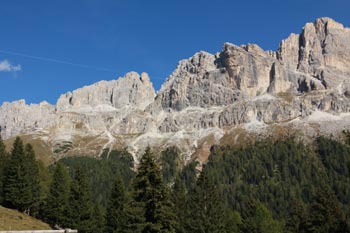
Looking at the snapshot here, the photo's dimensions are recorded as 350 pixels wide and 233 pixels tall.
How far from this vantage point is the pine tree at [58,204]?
71.5 m

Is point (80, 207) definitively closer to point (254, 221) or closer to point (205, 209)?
point (205, 209)

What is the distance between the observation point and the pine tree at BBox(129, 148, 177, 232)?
39.5 meters

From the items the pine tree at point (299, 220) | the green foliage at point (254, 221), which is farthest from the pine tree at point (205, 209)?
the green foliage at point (254, 221)

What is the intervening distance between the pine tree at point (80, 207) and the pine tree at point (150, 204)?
32.9 meters

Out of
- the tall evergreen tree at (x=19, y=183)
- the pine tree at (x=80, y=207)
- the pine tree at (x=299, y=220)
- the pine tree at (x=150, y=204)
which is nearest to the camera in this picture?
the pine tree at (x=150, y=204)

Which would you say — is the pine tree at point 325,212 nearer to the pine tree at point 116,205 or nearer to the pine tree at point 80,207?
the pine tree at point 116,205

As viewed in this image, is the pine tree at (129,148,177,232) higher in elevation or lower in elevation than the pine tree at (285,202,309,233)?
higher

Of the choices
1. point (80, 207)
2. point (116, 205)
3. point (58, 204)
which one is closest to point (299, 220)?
point (116, 205)

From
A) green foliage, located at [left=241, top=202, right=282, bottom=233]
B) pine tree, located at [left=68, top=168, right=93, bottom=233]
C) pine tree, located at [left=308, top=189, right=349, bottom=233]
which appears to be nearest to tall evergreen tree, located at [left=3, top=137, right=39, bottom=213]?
pine tree, located at [left=68, top=168, right=93, bottom=233]

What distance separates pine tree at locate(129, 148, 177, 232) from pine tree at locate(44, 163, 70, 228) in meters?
34.3

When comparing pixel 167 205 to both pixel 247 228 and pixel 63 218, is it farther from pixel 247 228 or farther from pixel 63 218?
pixel 247 228

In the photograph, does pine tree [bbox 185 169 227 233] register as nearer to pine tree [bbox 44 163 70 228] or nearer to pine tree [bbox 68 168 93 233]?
pine tree [bbox 68 168 93 233]

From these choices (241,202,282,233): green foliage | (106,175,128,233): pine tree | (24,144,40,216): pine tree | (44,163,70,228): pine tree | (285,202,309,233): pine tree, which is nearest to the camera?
(285,202,309,233): pine tree

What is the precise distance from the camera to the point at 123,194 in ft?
255
